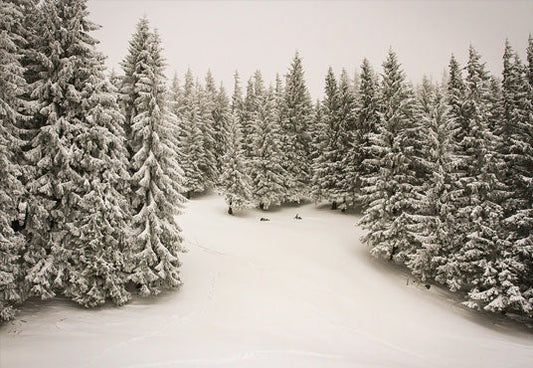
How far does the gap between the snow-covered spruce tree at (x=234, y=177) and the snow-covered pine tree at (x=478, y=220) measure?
21.6 metres

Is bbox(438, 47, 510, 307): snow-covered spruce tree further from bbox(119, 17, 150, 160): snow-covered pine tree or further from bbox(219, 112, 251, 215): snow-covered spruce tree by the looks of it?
bbox(219, 112, 251, 215): snow-covered spruce tree

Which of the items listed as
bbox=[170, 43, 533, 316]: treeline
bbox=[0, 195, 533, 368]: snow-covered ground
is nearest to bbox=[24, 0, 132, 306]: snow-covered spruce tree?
bbox=[0, 195, 533, 368]: snow-covered ground

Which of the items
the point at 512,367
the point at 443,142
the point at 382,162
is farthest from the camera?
the point at 382,162

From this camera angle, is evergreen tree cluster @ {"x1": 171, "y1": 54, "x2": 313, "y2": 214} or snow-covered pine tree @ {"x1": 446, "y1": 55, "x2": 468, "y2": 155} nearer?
snow-covered pine tree @ {"x1": 446, "y1": 55, "x2": 468, "y2": 155}

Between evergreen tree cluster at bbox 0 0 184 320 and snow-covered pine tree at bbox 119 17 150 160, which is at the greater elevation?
snow-covered pine tree at bbox 119 17 150 160

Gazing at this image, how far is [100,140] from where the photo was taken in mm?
15609

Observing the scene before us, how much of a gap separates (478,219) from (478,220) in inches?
2.7

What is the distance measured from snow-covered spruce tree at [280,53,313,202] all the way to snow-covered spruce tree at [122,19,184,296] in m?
23.3

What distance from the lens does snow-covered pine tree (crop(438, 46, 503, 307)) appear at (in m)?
19.7

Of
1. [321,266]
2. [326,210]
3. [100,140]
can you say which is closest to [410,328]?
[321,266]

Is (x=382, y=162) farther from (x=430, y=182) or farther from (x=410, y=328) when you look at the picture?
(x=410, y=328)

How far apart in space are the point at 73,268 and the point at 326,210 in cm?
2944

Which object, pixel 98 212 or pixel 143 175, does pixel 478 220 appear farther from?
pixel 98 212

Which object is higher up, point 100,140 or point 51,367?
point 100,140
